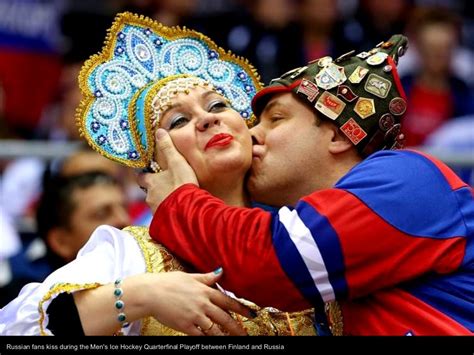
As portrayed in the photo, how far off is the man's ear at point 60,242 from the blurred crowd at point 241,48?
869mm

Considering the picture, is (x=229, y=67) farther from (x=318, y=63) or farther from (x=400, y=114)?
(x=400, y=114)

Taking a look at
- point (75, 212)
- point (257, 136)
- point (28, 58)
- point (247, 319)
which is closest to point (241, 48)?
point (28, 58)

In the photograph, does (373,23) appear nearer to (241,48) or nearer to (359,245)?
(241,48)

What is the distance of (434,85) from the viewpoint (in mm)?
8258

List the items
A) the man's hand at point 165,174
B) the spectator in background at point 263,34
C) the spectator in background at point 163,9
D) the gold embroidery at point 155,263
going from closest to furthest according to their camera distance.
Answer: the gold embroidery at point 155,263 < the man's hand at point 165,174 < the spectator in background at point 263,34 < the spectator in background at point 163,9

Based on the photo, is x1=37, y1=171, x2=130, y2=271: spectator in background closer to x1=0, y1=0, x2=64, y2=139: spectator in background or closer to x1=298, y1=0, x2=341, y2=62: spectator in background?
x1=0, y1=0, x2=64, y2=139: spectator in background

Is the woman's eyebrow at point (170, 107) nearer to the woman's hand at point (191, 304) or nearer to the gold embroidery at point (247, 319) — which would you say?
the gold embroidery at point (247, 319)

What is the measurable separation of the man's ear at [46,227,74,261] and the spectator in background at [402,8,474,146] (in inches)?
114

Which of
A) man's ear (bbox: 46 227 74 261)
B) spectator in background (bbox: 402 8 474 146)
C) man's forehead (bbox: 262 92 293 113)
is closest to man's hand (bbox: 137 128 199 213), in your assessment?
man's forehead (bbox: 262 92 293 113)

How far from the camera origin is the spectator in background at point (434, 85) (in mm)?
8117

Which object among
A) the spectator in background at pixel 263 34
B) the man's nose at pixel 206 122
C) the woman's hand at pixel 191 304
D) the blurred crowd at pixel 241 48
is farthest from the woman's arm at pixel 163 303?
the spectator in background at pixel 263 34

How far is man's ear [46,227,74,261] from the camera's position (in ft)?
19.8

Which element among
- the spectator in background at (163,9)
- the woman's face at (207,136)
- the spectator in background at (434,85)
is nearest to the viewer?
the woman's face at (207,136)
